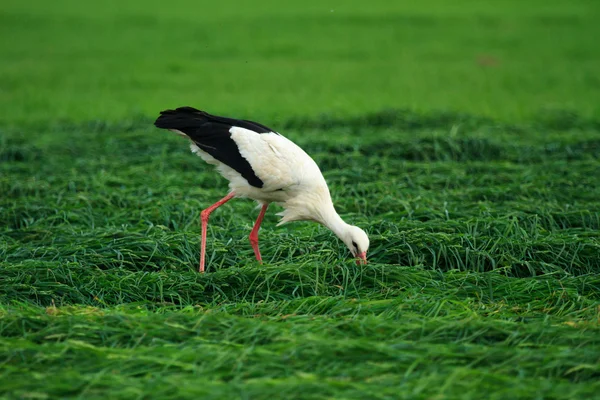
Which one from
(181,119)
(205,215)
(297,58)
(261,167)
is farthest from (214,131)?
(297,58)

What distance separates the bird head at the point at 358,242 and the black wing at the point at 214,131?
93cm

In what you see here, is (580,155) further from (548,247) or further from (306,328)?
(306,328)

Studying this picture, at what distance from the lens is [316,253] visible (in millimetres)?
6973

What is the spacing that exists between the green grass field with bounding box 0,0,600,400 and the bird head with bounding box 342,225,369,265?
87 mm

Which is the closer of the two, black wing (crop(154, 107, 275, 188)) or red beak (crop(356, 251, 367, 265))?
red beak (crop(356, 251, 367, 265))

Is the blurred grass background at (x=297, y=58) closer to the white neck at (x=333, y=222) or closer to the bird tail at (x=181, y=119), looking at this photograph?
the bird tail at (x=181, y=119)

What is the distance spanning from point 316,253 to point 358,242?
0.57 metres

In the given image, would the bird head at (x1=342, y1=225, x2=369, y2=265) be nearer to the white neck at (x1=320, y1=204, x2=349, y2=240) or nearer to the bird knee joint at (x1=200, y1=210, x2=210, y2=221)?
the white neck at (x1=320, y1=204, x2=349, y2=240)

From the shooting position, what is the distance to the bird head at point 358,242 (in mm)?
6516

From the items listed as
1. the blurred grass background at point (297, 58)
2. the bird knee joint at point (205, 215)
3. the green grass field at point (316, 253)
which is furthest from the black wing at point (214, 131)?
the blurred grass background at point (297, 58)

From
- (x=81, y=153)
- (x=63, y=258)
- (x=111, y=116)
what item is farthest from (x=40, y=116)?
(x=63, y=258)

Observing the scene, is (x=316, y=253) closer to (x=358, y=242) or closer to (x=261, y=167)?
(x=358, y=242)

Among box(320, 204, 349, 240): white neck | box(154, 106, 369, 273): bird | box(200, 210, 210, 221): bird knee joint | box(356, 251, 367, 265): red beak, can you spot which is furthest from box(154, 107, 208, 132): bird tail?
box(356, 251, 367, 265): red beak

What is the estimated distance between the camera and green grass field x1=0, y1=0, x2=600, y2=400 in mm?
4496
